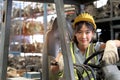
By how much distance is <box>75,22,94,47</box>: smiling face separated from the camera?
1.96 meters

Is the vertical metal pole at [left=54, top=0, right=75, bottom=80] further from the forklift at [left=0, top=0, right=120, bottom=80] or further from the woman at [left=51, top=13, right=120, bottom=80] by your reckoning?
the woman at [left=51, top=13, right=120, bottom=80]

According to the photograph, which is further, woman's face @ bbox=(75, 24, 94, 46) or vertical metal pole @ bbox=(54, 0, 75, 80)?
woman's face @ bbox=(75, 24, 94, 46)

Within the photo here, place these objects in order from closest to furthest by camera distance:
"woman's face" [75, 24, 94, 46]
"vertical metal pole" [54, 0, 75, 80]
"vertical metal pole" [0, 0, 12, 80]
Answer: "vertical metal pole" [54, 0, 75, 80] < "vertical metal pole" [0, 0, 12, 80] < "woman's face" [75, 24, 94, 46]

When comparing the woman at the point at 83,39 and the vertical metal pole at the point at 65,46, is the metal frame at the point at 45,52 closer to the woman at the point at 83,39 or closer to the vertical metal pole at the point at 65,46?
the vertical metal pole at the point at 65,46

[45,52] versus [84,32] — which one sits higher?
[84,32]

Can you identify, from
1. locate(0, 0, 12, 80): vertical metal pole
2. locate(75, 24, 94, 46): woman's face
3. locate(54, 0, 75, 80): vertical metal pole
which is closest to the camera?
locate(54, 0, 75, 80): vertical metal pole

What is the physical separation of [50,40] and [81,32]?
Result: 0.50 m

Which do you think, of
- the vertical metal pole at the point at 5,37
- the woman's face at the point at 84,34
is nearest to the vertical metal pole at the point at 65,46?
the vertical metal pole at the point at 5,37

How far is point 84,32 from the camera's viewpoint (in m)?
1.96

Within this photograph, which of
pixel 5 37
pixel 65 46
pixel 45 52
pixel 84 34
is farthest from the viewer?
pixel 45 52

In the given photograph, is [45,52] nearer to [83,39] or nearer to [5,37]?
[83,39]

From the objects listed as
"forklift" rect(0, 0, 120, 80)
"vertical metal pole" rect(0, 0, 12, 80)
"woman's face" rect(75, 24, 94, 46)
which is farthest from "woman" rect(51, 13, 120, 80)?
"vertical metal pole" rect(0, 0, 12, 80)

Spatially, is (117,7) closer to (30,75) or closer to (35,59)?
(30,75)

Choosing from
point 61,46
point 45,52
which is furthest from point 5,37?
point 45,52
